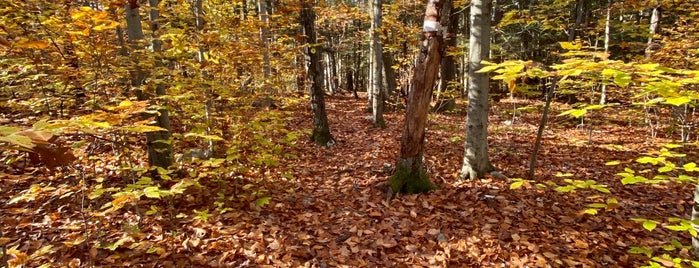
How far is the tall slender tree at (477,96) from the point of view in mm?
5188

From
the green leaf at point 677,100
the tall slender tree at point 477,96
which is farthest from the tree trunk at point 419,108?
the green leaf at point 677,100

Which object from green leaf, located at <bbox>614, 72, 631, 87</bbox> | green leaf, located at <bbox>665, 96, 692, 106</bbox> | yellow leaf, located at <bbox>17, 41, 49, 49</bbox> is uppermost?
yellow leaf, located at <bbox>17, 41, 49, 49</bbox>

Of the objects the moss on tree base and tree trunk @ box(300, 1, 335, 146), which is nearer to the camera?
tree trunk @ box(300, 1, 335, 146)

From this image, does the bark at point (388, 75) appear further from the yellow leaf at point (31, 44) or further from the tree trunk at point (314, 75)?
the yellow leaf at point (31, 44)

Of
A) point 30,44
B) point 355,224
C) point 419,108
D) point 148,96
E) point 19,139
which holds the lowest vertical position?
point 355,224

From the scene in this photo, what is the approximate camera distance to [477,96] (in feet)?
17.7

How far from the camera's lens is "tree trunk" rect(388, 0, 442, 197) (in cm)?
463

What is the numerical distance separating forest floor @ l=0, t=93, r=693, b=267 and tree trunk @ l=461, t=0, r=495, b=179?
31 centimetres

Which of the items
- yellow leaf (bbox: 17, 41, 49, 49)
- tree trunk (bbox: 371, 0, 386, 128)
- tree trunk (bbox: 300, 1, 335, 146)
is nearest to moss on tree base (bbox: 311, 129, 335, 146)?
tree trunk (bbox: 300, 1, 335, 146)

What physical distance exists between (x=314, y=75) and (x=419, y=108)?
13.2 feet

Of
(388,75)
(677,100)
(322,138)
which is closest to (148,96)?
(322,138)

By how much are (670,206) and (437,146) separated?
4.20 m

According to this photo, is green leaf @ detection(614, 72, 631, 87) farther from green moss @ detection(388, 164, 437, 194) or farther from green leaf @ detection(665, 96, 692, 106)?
green moss @ detection(388, 164, 437, 194)

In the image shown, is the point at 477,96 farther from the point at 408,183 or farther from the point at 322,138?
the point at 322,138
